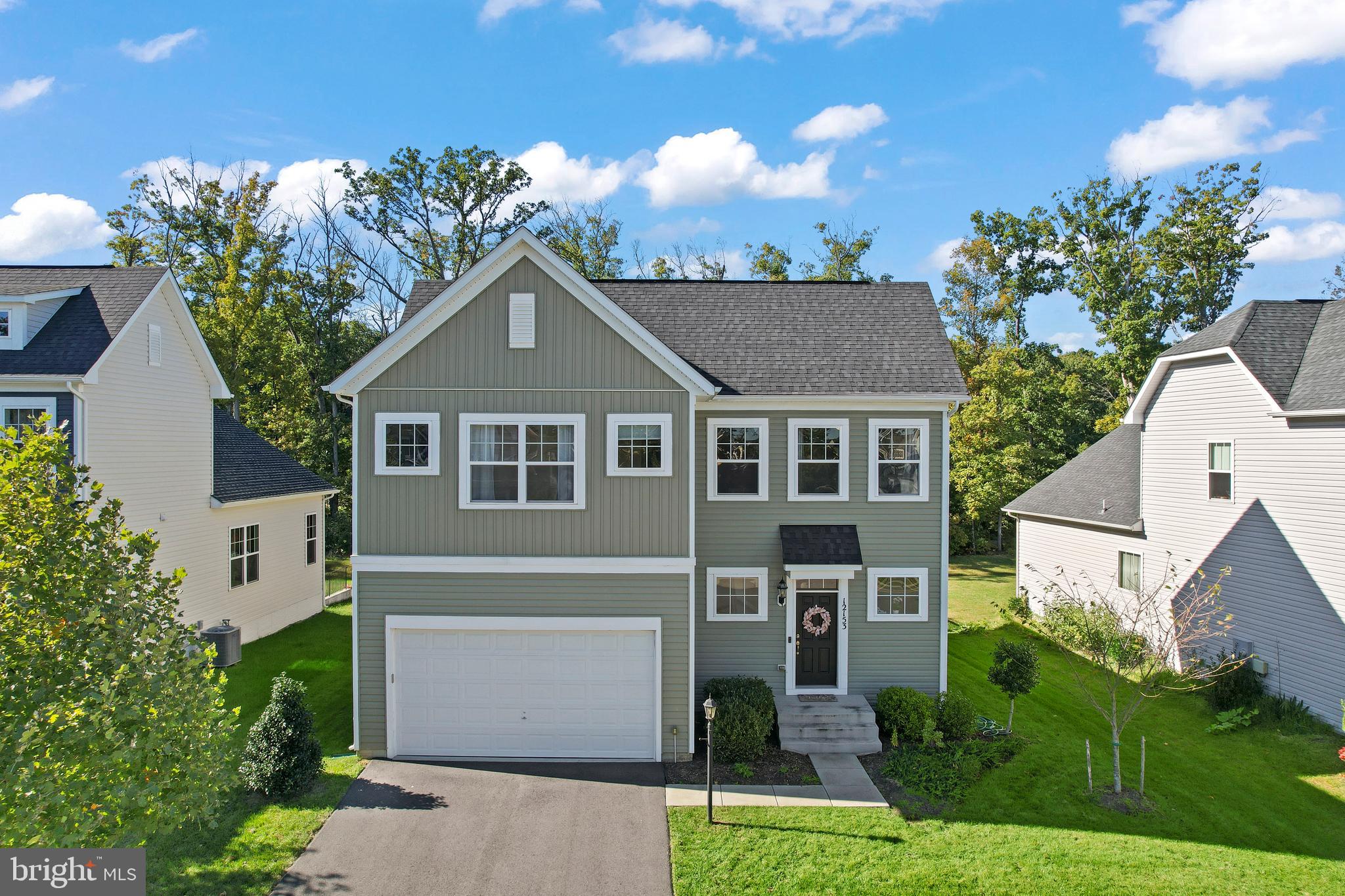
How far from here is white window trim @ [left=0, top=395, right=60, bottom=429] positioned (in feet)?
48.4

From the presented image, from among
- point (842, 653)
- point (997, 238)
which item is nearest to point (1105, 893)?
point (842, 653)

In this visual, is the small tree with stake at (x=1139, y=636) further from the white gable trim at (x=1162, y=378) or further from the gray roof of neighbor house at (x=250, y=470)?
the gray roof of neighbor house at (x=250, y=470)

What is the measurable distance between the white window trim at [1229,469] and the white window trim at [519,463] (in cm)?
1428

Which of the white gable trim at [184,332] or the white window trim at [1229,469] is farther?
the white window trim at [1229,469]

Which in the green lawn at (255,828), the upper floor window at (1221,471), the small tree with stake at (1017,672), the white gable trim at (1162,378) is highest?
the white gable trim at (1162,378)

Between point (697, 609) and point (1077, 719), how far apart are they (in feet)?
26.2

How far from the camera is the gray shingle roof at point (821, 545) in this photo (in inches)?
545

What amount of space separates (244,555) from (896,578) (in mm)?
16938

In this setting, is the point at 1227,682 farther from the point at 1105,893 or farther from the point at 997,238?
the point at 997,238

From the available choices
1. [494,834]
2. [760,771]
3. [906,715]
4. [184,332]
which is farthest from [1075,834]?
[184,332]

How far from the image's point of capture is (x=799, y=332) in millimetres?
15383

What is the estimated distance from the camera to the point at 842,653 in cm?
1427

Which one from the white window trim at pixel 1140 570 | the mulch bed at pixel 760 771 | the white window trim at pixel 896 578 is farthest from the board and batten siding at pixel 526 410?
the white window trim at pixel 1140 570

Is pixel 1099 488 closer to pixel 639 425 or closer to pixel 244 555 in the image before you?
pixel 639 425
